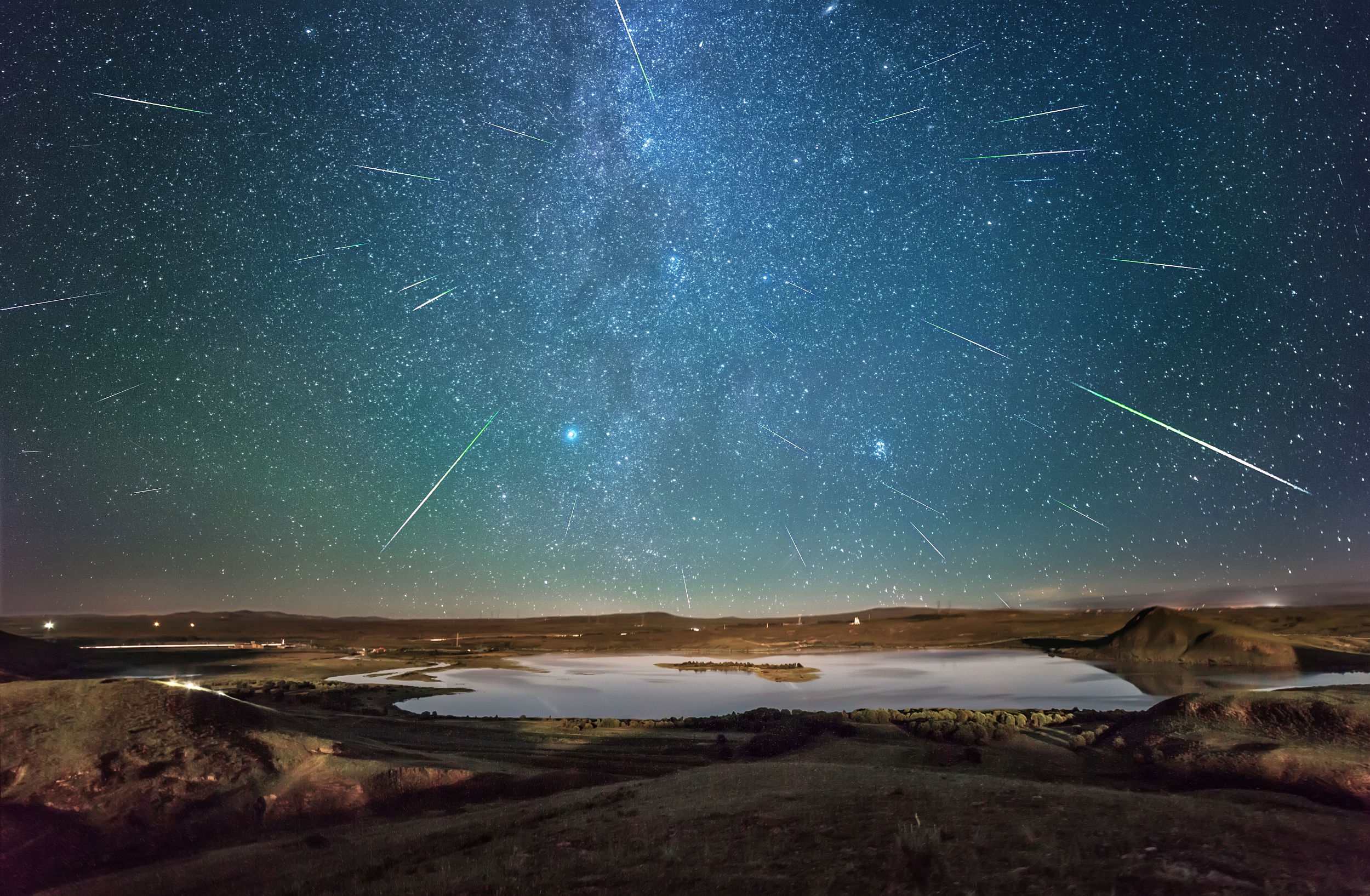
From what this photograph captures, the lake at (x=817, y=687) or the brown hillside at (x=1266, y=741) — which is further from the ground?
the brown hillside at (x=1266, y=741)

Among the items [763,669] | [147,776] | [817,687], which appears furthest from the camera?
[763,669]

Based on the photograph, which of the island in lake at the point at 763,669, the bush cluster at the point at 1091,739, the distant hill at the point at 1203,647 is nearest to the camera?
the bush cluster at the point at 1091,739

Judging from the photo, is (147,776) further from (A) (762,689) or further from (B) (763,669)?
(B) (763,669)

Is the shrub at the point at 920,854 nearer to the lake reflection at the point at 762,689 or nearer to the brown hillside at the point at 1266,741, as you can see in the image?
the brown hillside at the point at 1266,741

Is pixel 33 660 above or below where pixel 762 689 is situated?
above

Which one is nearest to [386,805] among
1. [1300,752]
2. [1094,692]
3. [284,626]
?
[1300,752]

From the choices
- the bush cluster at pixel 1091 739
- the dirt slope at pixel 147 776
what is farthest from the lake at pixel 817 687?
the dirt slope at pixel 147 776

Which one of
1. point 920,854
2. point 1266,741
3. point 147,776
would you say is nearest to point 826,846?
point 920,854
